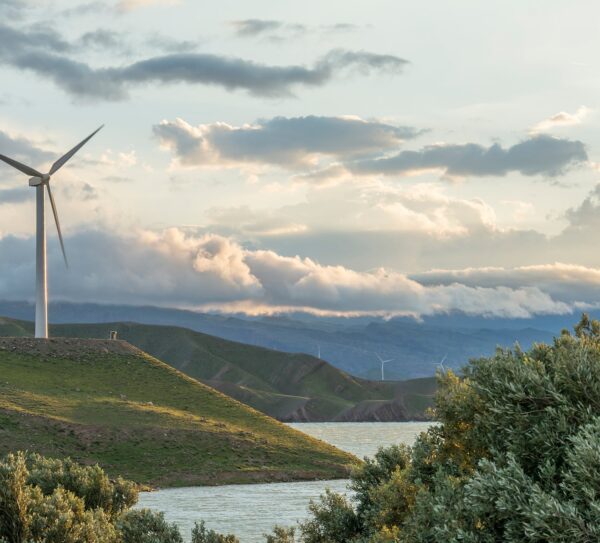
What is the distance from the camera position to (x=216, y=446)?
160 meters

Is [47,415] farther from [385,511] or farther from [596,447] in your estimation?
[596,447]

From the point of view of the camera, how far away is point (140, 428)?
15838 centimetres

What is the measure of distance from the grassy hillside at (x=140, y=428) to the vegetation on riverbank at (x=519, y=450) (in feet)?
387

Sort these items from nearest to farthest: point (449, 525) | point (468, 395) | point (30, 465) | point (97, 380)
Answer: point (449, 525), point (468, 395), point (30, 465), point (97, 380)

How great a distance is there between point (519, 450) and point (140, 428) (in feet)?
465

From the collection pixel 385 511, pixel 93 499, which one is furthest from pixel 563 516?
pixel 93 499

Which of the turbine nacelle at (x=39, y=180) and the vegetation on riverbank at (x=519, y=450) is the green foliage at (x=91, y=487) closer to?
the vegetation on riverbank at (x=519, y=450)

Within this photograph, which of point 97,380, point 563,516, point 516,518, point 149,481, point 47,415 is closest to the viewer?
point 563,516

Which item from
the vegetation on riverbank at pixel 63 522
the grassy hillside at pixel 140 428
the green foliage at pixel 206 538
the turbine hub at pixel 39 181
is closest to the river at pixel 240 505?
the grassy hillside at pixel 140 428

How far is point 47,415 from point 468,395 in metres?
140

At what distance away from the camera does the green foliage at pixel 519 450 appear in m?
19.1

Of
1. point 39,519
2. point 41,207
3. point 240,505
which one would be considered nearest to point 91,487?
point 39,519

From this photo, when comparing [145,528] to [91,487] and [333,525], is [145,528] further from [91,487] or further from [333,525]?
[91,487]

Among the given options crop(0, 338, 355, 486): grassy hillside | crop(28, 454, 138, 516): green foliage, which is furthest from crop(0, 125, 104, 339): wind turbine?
crop(28, 454, 138, 516): green foliage
